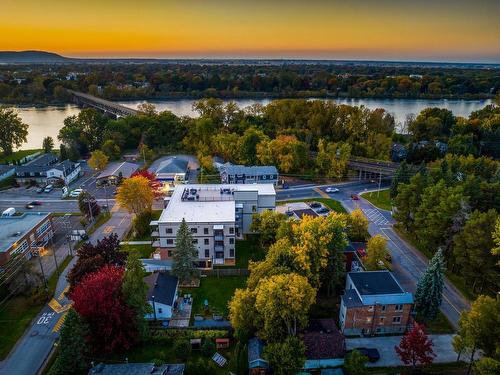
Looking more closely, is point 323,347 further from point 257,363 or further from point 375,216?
point 375,216

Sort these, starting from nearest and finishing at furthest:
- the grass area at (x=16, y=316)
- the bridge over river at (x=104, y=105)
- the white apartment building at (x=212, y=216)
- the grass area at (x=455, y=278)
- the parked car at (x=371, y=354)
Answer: the parked car at (x=371, y=354) < the grass area at (x=16, y=316) < the grass area at (x=455, y=278) < the white apartment building at (x=212, y=216) < the bridge over river at (x=104, y=105)

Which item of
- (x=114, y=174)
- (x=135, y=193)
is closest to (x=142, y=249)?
(x=135, y=193)

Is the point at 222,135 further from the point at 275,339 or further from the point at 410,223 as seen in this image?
the point at 275,339

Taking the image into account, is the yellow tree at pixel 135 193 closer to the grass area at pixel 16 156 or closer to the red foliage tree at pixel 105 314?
the red foliage tree at pixel 105 314

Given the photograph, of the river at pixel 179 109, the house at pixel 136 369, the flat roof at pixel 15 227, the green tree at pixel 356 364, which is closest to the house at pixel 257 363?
the house at pixel 136 369

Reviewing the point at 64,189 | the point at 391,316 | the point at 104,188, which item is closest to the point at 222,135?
the point at 104,188

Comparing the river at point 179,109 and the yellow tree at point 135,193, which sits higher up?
the yellow tree at point 135,193

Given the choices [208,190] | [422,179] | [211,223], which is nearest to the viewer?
[211,223]
